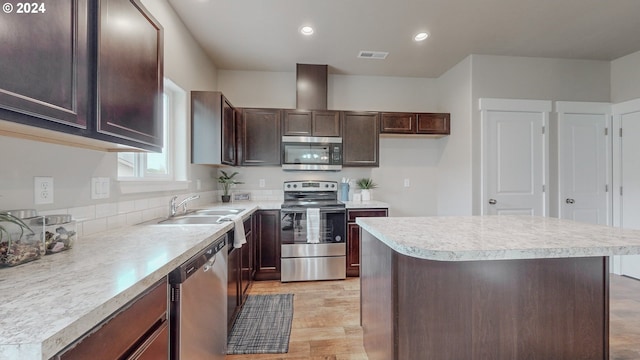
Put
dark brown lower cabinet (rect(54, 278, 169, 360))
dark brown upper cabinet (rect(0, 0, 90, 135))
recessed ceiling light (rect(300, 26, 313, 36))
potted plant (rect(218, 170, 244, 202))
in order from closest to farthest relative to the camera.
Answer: dark brown lower cabinet (rect(54, 278, 169, 360))
dark brown upper cabinet (rect(0, 0, 90, 135))
recessed ceiling light (rect(300, 26, 313, 36))
potted plant (rect(218, 170, 244, 202))

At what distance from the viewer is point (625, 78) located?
3328 millimetres

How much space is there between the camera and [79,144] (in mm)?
1335

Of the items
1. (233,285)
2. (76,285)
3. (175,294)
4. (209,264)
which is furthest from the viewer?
(233,285)

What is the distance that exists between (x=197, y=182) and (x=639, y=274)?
5233mm

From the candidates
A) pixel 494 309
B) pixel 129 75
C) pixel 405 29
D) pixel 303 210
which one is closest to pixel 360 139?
pixel 303 210

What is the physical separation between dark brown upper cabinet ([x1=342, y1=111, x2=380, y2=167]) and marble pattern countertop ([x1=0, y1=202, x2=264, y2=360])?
2452mm

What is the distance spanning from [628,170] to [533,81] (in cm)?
160

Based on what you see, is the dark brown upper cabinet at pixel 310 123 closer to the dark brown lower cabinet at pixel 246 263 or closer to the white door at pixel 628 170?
the dark brown lower cabinet at pixel 246 263

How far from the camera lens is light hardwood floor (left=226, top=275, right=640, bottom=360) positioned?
1853 millimetres

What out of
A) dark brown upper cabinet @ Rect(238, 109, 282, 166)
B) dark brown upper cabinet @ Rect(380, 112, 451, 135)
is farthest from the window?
dark brown upper cabinet @ Rect(380, 112, 451, 135)

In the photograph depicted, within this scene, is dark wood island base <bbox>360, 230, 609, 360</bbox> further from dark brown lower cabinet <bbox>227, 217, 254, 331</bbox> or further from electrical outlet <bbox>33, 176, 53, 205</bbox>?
electrical outlet <bbox>33, 176, 53, 205</bbox>

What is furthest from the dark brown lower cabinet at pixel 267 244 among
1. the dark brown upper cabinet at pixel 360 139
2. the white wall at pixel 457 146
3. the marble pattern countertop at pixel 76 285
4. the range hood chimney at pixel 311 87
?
the white wall at pixel 457 146

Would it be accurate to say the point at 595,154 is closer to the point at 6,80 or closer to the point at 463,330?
the point at 463,330

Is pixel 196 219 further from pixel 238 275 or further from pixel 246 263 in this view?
pixel 246 263
